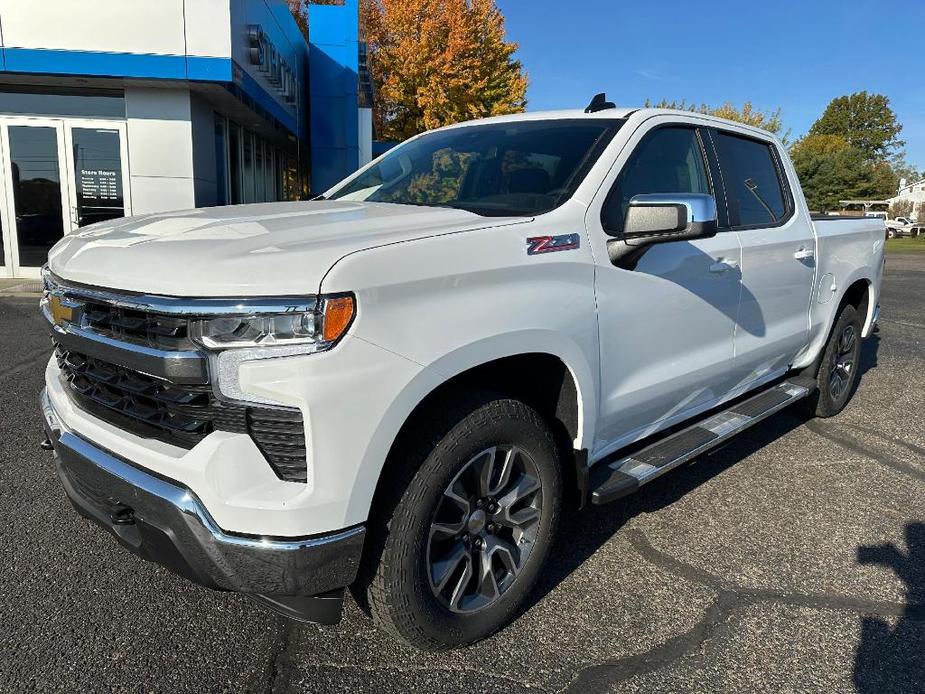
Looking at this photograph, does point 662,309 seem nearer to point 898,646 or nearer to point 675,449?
point 675,449

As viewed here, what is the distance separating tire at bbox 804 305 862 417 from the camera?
497 cm

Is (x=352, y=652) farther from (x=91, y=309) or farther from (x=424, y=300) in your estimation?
(x=91, y=309)

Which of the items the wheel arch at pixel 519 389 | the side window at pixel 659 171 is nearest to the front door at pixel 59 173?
the side window at pixel 659 171

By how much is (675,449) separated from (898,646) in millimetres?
1089

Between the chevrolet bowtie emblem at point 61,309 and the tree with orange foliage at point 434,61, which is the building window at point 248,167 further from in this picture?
the chevrolet bowtie emblem at point 61,309

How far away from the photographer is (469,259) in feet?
7.38

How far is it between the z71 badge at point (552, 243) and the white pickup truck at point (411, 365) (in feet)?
0.03

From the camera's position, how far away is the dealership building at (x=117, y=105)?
11.0m

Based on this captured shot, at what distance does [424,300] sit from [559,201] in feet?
3.07

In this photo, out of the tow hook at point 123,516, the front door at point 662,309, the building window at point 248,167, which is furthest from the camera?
the building window at point 248,167

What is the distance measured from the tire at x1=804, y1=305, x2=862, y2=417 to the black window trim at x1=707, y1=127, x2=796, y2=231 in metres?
1.12

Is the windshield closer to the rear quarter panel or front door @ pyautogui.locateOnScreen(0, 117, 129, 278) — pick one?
the rear quarter panel

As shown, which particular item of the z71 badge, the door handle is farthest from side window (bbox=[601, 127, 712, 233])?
the door handle

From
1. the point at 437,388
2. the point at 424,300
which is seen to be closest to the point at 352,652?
the point at 437,388
